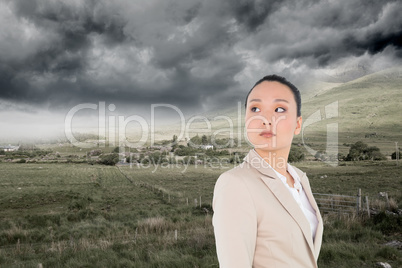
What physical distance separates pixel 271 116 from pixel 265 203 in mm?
510

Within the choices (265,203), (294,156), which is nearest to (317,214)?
(265,203)

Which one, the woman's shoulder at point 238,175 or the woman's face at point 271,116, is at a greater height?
the woman's face at point 271,116

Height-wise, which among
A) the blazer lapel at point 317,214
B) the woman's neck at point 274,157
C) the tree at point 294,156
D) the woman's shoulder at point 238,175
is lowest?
the tree at point 294,156

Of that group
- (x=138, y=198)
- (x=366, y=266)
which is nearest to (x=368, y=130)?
(x=138, y=198)

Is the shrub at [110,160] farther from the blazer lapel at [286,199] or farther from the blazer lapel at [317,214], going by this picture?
the blazer lapel at [286,199]

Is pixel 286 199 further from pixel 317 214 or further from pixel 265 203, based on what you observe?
pixel 317 214

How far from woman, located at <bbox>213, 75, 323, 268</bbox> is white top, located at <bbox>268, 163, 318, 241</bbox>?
0.03ft

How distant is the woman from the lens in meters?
1.13

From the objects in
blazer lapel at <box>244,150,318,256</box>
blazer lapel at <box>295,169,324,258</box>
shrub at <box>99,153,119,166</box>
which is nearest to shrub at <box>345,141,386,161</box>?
shrub at <box>99,153,119,166</box>

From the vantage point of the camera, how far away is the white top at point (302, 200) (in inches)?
64.0

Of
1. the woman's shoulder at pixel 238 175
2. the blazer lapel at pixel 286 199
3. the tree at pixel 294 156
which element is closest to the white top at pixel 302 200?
the blazer lapel at pixel 286 199

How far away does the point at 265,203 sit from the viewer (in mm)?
1237

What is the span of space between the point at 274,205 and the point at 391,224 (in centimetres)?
1239

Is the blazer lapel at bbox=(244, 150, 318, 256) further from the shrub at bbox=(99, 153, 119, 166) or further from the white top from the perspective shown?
the shrub at bbox=(99, 153, 119, 166)
